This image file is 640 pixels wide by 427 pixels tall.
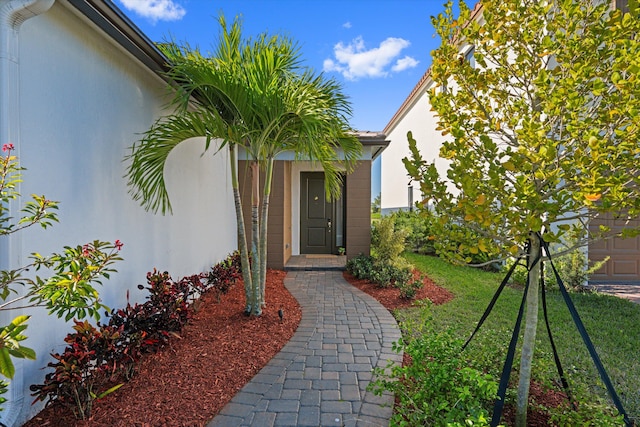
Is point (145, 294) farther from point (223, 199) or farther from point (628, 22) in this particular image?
point (628, 22)

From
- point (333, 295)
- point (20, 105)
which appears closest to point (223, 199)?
point (333, 295)

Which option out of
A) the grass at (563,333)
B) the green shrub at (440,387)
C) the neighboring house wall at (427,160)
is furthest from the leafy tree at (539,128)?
the grass at (563,333)

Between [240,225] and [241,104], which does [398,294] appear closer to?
[240,225]

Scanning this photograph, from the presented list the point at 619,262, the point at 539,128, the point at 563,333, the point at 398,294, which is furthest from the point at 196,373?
the point at 619,262

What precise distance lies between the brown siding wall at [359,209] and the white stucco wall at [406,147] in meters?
1.90

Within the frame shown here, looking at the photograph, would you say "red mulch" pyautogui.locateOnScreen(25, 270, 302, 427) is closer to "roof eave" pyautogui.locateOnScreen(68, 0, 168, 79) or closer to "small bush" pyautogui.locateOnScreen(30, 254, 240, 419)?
"small bush" pyautogui.locateOnScreen(30, 254, 240, 419)

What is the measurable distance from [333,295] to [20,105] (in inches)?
189

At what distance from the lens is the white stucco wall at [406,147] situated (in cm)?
1108

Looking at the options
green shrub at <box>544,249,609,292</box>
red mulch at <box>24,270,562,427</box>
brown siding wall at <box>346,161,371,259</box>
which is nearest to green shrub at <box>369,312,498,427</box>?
→ red mulch at <box>24,270,562,427</box>

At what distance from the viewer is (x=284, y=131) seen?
4.09 metres

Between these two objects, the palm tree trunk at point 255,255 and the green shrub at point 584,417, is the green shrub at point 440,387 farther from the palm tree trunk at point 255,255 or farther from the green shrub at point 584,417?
the palm tree trunk at point 255,255

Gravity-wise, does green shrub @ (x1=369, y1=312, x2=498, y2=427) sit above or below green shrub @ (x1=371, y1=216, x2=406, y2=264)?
below

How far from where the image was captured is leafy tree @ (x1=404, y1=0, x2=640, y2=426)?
155 cm

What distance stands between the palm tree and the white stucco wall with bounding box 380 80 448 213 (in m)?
5.65
